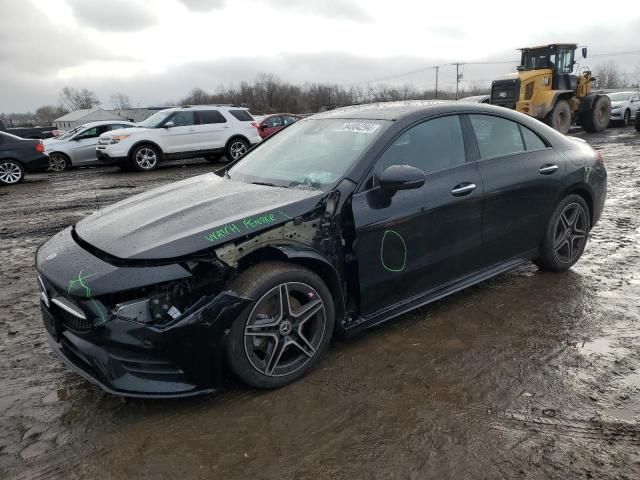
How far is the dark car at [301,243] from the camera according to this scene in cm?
255

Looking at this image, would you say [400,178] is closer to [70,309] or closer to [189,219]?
[189,219]

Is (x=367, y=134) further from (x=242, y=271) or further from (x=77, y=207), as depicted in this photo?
(x=77, y=207)

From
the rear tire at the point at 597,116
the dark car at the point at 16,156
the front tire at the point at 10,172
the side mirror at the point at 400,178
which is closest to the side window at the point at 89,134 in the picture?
the dark car at the point at 16,156

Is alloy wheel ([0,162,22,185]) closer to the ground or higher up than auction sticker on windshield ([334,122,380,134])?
closer to the ground

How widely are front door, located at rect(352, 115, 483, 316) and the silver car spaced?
45.5ft

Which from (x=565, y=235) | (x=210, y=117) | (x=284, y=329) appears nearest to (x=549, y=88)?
(x=210, y=117)

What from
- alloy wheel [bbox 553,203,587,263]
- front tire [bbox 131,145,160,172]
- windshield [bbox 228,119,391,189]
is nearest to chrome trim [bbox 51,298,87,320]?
windshield [bbox 228,119,391,189]

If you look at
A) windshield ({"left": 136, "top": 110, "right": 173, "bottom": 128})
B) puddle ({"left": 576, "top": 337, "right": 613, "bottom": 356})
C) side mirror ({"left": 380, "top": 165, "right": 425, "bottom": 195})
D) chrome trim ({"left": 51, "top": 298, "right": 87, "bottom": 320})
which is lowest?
puddle ({"left": 576, "top": 337, "right": 613, "bottom": 356})

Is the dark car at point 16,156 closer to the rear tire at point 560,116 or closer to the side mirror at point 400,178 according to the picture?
the side mirror at point 400,178

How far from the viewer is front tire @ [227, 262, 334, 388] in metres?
2.71

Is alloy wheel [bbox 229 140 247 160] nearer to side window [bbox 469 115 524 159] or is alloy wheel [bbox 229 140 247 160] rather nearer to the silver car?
the silver car

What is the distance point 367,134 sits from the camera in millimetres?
3457

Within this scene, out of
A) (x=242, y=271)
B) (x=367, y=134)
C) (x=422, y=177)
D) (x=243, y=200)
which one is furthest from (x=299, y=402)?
(x=367, y=134)

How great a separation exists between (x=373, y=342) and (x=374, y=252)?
0.69 m
